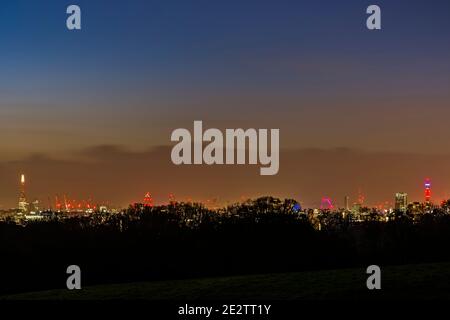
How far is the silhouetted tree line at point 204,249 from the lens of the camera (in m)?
39.2

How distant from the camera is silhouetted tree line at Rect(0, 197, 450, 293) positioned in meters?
39.2

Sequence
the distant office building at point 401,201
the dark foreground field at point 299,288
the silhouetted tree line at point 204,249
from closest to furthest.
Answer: the dark foreground field at point 299,288
the silhouetted tree line at point 204,249
the distant office building at point 401,201

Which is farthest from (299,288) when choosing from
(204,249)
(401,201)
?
(401,201)

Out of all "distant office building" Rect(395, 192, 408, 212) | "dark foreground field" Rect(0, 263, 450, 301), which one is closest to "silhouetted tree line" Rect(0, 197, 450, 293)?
"dark foreground field" Rect(0, 263, 450, 301)

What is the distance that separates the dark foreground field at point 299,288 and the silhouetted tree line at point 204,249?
12544 millimetres

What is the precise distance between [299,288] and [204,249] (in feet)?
68.4

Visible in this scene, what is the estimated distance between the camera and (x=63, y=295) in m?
24.0

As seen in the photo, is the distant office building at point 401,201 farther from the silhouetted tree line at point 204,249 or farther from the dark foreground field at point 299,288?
the dark foreground field at point 299,288

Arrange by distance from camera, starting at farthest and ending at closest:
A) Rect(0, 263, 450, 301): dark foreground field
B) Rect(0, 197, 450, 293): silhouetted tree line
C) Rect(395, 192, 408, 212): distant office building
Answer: Rect(395, 192, 408, 212): distant office building < Rect(0, 197, 450, 293): silhouetted tree line < Rect(0, 263, 450, 301): dark foreground field

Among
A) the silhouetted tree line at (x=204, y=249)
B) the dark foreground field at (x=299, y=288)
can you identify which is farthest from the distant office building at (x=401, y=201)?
the dark foreground field at (x=299, y=288)

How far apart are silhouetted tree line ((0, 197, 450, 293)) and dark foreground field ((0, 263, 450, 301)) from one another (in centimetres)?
1254

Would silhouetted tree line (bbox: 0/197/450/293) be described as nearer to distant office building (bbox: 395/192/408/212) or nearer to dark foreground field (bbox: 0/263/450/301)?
dark foreground field (bbox: 0/263/450/301)

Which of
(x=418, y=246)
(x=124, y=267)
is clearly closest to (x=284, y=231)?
(x=418, y=246)
